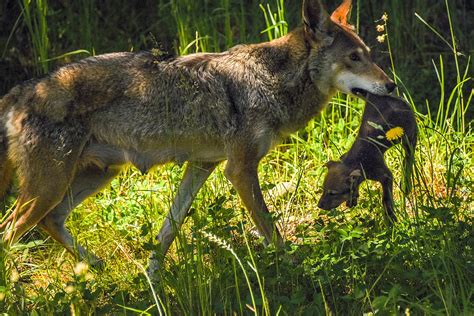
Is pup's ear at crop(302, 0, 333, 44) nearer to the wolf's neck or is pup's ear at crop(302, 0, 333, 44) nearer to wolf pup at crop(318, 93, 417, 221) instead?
the wolf's neck

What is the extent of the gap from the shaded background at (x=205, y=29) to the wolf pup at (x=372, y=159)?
2.09 m

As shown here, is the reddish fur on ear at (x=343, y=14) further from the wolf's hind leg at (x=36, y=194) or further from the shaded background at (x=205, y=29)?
the wolf's hind leg at (x=36, y=194)

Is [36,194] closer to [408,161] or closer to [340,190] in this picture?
[340,190]

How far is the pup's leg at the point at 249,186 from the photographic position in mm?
6586

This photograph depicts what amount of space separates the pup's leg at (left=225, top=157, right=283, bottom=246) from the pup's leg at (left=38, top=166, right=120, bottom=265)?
2.78ft

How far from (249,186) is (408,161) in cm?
106

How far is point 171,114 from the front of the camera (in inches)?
263

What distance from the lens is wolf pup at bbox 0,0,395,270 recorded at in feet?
21.0

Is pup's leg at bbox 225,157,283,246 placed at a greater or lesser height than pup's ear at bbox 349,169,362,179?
lesser

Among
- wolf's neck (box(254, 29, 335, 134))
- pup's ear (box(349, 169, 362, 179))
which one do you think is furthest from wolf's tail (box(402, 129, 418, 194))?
wolf's neck (box(254, 29, 335, 134))

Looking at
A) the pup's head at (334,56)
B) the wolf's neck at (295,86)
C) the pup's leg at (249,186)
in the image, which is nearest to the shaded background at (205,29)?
the wolf's neck at (295,86)

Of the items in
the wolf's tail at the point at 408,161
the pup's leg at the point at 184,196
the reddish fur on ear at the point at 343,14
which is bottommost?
the pup's leg at the point at 184,196

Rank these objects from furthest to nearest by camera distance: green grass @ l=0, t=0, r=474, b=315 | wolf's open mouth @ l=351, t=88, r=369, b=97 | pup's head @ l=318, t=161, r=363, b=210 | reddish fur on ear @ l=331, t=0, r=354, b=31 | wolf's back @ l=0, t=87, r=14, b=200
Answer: reddish fur on ear @ l=331, t=0, r=354, b=31
wolf's open mouth @ l=351, t=88, r=369, b=97
wolf's back @ l=0, t=87, r=14, b=200
pup's head @ l=318, t=161, r=363, b=210
green grass @ l=0, t=0, r=474, b=315

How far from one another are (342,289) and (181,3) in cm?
363
